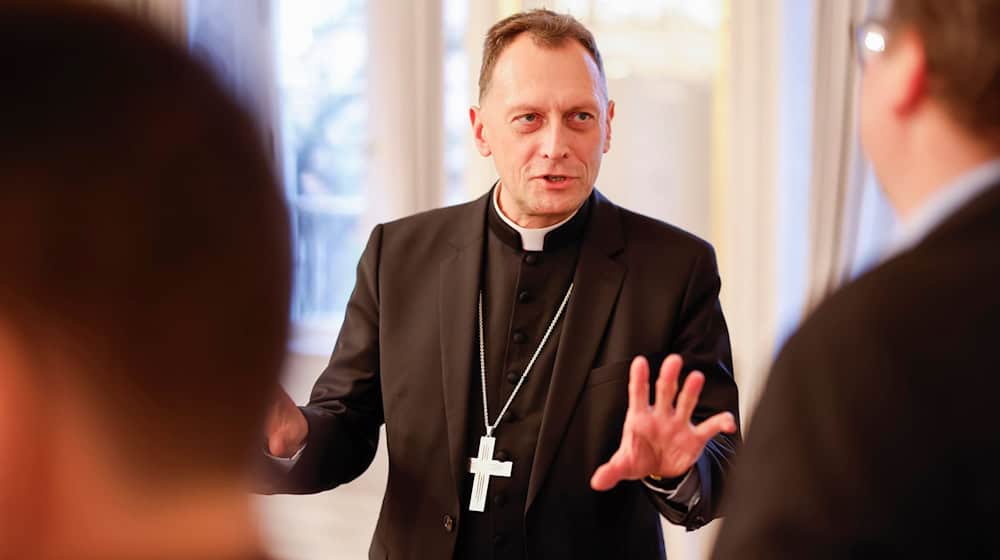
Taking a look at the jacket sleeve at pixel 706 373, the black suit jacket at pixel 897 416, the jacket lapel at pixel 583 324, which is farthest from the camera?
the jacket lapel at pixel 583 324

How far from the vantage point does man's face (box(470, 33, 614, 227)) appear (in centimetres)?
250

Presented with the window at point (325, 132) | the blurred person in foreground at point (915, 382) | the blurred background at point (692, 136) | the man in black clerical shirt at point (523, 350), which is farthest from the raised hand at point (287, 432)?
the window at point (325, 132)

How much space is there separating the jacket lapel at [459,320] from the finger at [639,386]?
0.56m

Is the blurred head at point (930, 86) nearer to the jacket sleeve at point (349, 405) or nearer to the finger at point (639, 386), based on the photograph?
the finger at point (639, 386)

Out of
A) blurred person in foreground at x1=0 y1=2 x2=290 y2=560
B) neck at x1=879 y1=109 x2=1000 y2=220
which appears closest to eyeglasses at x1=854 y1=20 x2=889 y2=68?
neck at x1=879 y1=109 x2=1000 y2=220

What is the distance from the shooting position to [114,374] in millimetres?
652

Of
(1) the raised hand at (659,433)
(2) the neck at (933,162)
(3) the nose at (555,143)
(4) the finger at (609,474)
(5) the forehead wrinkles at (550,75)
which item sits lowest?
(4) the finger at (609,474)

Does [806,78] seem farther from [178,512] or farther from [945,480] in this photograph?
[178,512]

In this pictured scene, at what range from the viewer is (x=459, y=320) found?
2555 mm

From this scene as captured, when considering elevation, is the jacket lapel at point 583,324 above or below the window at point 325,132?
below

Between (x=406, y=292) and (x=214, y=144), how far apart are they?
6.45ft

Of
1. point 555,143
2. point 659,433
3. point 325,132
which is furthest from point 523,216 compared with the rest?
point 325,132

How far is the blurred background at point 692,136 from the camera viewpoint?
4.16 meters

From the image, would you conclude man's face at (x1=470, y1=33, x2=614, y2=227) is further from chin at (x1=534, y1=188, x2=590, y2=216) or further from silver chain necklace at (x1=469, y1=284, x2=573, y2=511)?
silver chain necklace at (x1=469, y1=284, x2=573, y2=511)
